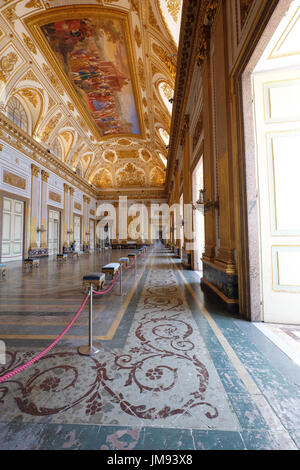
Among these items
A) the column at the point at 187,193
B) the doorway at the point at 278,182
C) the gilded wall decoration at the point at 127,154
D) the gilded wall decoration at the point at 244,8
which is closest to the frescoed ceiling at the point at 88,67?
the column at the point at 187,193

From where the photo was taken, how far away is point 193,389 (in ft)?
4.96

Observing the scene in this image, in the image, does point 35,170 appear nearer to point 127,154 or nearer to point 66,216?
point 66,216

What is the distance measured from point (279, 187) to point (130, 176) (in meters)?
22.9

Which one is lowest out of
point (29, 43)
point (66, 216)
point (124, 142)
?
point (66, 216)

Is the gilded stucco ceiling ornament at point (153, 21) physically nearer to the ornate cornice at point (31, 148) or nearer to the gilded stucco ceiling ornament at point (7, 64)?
the gilded stucco ceiling ornament at point (7, 64)

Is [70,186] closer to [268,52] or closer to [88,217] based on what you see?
[88,217]

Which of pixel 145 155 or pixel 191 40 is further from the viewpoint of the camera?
pixel 145 155

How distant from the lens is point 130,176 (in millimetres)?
24453

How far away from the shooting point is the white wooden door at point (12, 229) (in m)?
9.70

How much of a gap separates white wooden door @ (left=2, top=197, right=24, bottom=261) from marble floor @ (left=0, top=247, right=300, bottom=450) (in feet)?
27.4

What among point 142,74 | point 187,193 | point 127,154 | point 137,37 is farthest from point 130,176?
point 187,193

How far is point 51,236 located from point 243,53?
14183 mm

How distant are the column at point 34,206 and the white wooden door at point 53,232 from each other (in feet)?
6.29

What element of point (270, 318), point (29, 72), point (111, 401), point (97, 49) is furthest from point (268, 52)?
point (29, 72)
